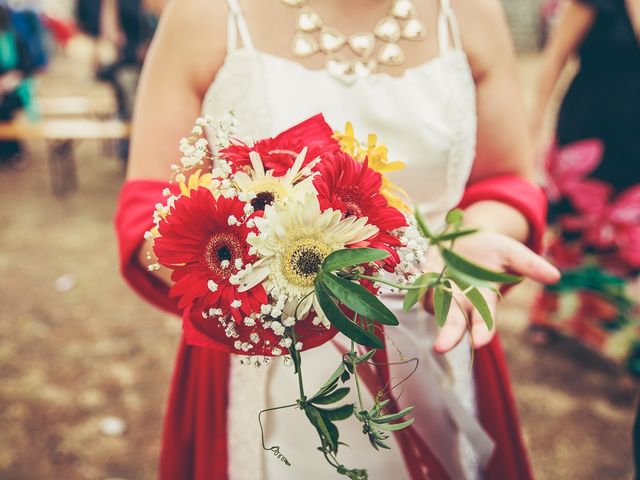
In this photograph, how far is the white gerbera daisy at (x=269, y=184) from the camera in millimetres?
821

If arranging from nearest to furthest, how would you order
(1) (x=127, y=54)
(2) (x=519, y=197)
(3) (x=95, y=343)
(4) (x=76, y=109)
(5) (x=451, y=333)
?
1. (5) (x=451, y=333)
2. (2) (x=519, y=197)
3. (3) (x=95, y=343)
4. (1) (x=127, y=54)
5. (4) (x=76, y=109)

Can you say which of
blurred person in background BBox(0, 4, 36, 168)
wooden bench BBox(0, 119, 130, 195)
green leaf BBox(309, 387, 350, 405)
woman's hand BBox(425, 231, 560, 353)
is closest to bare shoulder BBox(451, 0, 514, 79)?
woman's hand BBox(425, 231, 560, 353)

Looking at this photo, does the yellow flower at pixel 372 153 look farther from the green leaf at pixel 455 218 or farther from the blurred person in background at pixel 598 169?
the blurred person in background at pixel 598 169

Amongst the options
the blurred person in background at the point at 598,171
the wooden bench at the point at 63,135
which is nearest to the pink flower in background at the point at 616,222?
the blurred person in background at the point at 598,171

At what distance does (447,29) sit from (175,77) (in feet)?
1.90

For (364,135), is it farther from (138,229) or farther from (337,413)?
(337,413)

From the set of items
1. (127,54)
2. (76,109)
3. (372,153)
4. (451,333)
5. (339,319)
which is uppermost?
(372,153)

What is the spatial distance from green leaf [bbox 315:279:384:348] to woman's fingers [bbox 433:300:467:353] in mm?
273

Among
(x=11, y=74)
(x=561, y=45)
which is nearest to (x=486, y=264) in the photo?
(x=561, y=45)

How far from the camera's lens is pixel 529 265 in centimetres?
110

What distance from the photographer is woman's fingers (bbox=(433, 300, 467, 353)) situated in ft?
3.34

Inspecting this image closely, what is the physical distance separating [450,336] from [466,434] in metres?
0.43

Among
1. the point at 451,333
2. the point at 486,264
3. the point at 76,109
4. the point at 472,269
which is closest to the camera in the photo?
the point at 472,269

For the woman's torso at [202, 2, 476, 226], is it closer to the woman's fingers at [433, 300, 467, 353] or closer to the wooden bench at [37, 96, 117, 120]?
the woman's fingers at [433, 300, 467, 353]
